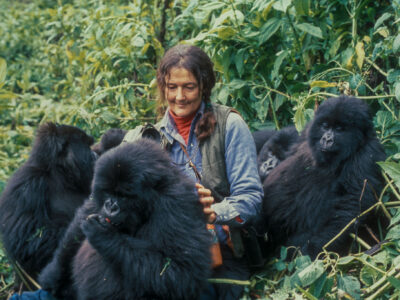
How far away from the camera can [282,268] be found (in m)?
3.38

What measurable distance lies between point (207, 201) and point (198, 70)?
91cm

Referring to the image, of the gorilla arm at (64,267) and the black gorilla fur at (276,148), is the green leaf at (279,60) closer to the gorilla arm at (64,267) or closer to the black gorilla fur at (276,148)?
the black gorilla fur at (276,148)

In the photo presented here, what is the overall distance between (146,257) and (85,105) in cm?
344

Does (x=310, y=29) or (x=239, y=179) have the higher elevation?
(x=310, y=29)

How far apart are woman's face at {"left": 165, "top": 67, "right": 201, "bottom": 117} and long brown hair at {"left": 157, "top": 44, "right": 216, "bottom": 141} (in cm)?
3

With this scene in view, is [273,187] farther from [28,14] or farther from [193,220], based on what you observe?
[28,14]

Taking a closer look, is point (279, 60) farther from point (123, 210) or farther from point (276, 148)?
point (123, 210)

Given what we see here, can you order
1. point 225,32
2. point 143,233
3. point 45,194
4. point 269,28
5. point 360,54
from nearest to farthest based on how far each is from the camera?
point 143,233, point 45,194, point 360,54, point 269,28, point 225,32

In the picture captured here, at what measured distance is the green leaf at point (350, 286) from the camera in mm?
2867

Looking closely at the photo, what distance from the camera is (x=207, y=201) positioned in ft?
10.3

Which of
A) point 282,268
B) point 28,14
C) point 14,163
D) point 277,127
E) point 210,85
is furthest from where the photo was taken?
point 28,14

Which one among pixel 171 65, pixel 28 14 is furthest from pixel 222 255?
pixel 28 14

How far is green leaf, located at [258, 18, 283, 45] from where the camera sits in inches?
183

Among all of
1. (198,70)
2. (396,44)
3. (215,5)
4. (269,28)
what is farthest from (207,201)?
(215,5)
